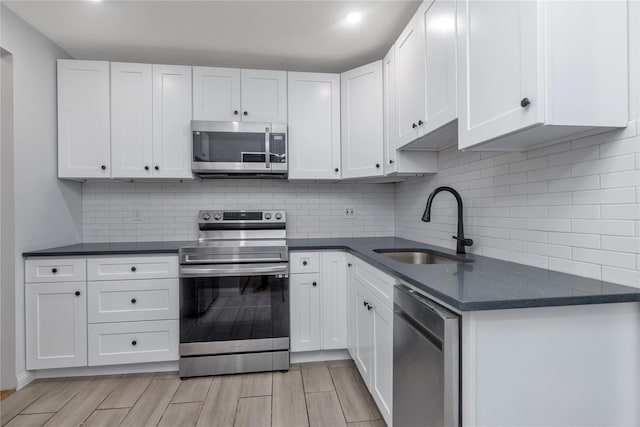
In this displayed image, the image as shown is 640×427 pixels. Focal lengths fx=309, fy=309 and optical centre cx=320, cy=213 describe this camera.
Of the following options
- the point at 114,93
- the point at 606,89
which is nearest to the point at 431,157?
the point at 606,89

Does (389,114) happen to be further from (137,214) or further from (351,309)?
(137,214)

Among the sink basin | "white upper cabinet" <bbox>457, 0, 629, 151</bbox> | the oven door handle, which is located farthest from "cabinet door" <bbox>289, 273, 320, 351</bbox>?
"white upper cabinet" <bbox>457, 0, 629, 151</bbox>

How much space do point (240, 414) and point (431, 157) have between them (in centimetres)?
213

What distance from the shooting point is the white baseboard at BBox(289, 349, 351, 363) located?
2439mm

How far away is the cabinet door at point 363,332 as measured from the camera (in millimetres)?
1867

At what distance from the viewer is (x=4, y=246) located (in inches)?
80.0

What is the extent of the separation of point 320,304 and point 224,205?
4.15 ft

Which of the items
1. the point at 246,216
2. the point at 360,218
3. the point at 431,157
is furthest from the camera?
the point at 360,218

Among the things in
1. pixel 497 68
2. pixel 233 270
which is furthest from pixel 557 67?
pixel 233 270

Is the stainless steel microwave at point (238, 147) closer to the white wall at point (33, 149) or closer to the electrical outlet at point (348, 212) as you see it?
the electrical outlet at point (348, 212)

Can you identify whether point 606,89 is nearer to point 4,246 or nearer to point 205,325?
point 205,325

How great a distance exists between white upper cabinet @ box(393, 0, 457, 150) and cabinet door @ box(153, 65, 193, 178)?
1.66m

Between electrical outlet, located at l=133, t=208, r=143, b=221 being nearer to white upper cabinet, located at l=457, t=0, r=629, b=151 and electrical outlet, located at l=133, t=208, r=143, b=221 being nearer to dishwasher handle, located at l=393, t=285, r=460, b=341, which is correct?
dishwasher handle, located at l=393, t=285, r=460, b=341

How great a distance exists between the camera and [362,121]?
2.55 m
